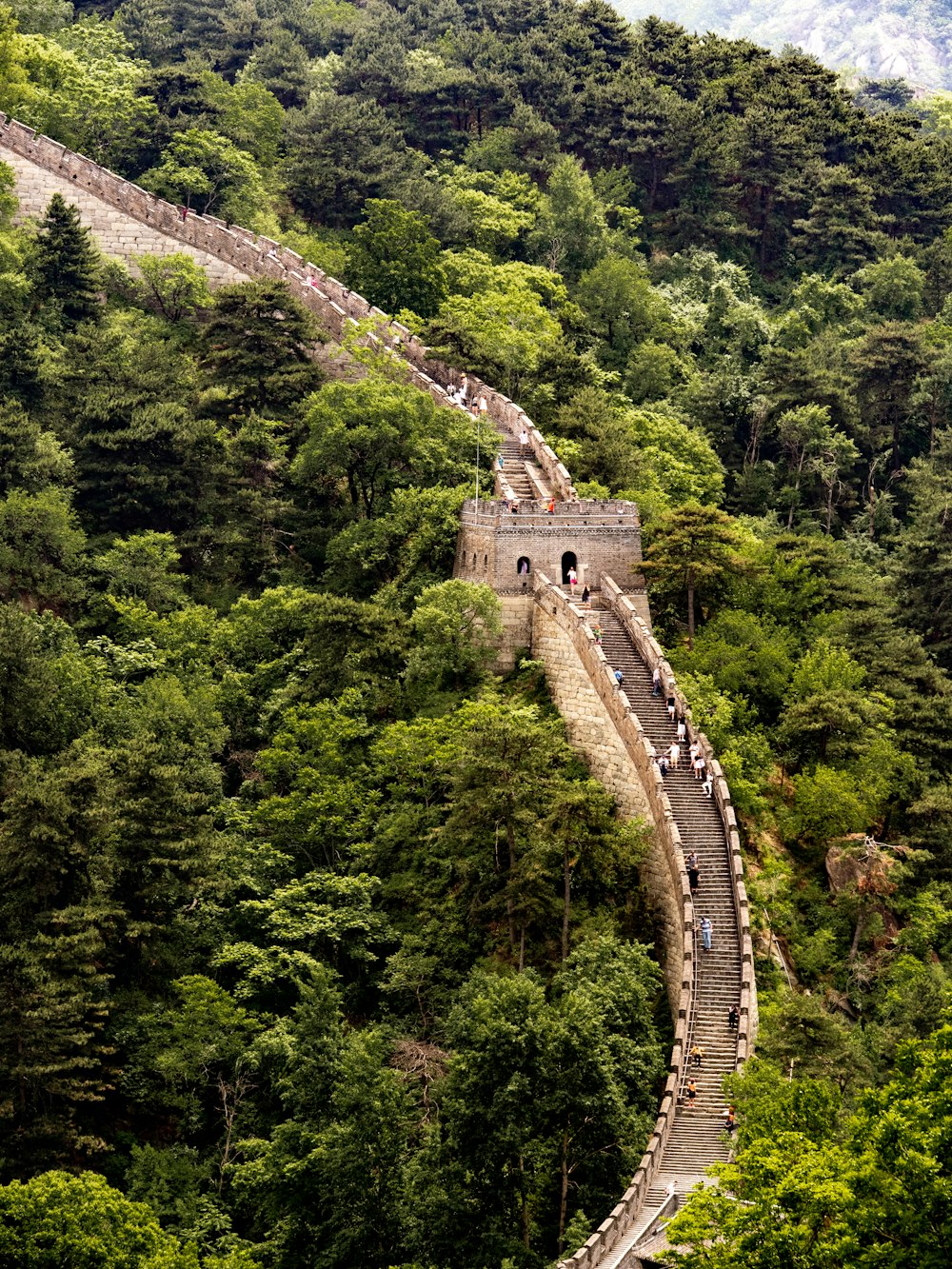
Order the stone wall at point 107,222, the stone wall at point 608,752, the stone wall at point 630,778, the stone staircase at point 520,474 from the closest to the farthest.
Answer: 1. the stone wall at point 630,778
2. the stone wall at point 608,752
3. the stone staircase at point 520,474
4. the stone wall at point 107,222

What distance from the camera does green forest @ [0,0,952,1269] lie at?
1887 inches

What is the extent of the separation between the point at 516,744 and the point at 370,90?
64.9 m

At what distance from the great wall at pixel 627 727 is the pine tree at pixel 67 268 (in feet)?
30.1

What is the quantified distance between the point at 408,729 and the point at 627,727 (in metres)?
7.13

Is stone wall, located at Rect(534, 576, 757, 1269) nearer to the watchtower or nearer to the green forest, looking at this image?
the watchtower

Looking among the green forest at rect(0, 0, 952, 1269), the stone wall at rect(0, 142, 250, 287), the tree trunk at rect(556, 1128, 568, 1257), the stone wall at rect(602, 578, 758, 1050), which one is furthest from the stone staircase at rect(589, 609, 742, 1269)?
the stone wall at rect(0, 142, 250, 287)

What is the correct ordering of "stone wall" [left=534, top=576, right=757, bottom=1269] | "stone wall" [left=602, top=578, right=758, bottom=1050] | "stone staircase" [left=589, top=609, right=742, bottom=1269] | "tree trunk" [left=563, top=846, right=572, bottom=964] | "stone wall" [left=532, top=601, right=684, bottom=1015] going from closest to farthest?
1. "stone staircase" [left=589, top=609, right=742, bottom=1269]
2. "stone wall" [left=534, top=576, right=757, bottom=1269]
3. "stone wall" [left=602, top=578, right=758, bottom=1050]
4. "stone wall" [left=532, top=601, right=684, bottom=1015]
5. "tree trunk" [left=563, top=846, right=572, bottom=964]

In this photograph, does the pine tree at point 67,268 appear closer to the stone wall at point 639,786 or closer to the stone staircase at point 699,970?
the stone wall at point 639,786

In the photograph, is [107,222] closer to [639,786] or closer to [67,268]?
[67,268]

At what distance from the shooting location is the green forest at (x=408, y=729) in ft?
157

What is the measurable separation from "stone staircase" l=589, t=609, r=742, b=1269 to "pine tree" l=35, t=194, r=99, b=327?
3091 centimetres

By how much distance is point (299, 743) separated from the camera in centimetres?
6419

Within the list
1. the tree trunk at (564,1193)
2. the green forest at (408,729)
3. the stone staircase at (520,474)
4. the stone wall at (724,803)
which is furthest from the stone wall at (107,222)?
the tree trunk at (564,1193)

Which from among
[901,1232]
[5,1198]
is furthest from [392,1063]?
[901,1232]
